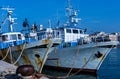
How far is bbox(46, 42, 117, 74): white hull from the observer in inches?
976

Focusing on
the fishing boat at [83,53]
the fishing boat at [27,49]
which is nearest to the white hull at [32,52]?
the fishing boat at [27,49]

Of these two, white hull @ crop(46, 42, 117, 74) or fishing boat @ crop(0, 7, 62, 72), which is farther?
white hull @ crop(46, 42, 117, 74)

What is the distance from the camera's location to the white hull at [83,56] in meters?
24.8

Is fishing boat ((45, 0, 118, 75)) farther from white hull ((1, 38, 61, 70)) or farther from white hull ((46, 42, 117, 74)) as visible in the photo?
white hull ((1, 38, 61, 70))

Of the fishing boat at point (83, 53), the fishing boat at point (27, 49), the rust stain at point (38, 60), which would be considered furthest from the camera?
the fishing boat at point (83, 53)

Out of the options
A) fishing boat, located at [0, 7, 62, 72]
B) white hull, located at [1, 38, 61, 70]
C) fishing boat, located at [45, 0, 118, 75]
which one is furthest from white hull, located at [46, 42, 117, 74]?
white hull, located at [1, 38, 61, 70]

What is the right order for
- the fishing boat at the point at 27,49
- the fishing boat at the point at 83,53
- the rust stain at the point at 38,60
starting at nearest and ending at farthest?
the fishing boat at the point at 27,49 < the rust stain at the point at 38,60 < the fishing boat at the point at 83,53

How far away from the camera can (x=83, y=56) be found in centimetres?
2556

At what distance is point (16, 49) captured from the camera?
21.0m

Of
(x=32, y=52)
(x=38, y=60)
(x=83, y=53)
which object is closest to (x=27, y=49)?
(x=32, y=52)

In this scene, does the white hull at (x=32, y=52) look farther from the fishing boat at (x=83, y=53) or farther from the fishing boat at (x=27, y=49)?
the fishing boat at (x=83, y=53)

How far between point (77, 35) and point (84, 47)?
4.25m

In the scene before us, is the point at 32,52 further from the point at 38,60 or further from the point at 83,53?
the point at 83,53

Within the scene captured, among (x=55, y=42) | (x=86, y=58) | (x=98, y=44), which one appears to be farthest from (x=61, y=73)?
(x=55, y=42)
